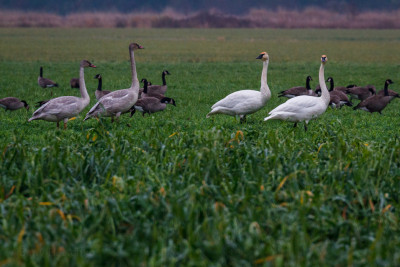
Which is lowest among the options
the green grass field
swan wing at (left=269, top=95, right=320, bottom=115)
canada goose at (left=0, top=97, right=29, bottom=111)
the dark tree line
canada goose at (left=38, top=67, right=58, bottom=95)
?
canada goose at (left=38, top=67, right=58, bottom=95)

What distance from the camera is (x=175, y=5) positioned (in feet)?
623

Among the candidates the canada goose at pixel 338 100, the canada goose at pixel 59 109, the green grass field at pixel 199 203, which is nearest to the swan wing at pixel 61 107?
the canada goose at pixel 59 109

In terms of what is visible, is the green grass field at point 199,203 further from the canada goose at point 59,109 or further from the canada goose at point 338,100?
the canada goose at point 338,100

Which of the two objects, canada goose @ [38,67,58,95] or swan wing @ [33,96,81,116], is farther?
canada goose @ [38,67,58,95]

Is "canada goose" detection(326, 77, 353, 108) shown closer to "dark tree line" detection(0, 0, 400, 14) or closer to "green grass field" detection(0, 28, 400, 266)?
"green grass field" detection(0, 28, 400, 266)

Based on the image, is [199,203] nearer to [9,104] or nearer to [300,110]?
[300,110]

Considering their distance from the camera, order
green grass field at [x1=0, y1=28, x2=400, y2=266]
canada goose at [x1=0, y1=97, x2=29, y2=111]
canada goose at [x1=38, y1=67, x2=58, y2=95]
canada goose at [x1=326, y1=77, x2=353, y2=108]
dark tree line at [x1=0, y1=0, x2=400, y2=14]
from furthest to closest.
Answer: dark tree line at [x1=0, y1=0, x2=400, y2=14], canada goose at [x1=38, y1=67, x2=58, y2=95], canada goose at [x1=326, y1=77, x2=353, y2=108], canada goose at [x1=0, y1=97, x2=29, y2=111], green grass field at [x1=0, y1=28, x2=400, y2=266]

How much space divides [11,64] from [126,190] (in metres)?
30.0

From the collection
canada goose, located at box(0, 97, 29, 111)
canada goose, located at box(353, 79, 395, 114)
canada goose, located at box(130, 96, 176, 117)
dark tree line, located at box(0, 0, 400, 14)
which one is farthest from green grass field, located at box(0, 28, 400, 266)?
dark tree line, located at box(0, 0, 400, 14)

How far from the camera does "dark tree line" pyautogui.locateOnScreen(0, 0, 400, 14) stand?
181 metres

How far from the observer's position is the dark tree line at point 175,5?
181 m

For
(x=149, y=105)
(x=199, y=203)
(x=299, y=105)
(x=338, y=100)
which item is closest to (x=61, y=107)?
(x=149, y=105)

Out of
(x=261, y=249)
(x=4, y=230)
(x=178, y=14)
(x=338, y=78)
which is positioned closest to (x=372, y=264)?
(x=261, y=249)

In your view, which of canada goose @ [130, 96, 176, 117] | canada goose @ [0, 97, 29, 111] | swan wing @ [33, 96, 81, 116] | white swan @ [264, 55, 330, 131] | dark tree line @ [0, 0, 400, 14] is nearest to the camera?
white swan @ [264, 55, 330, 131]
